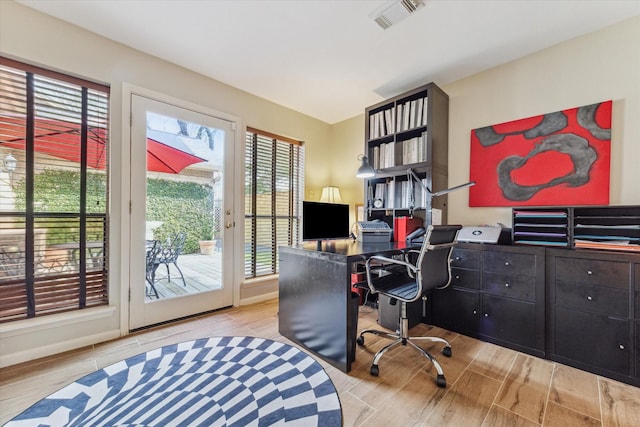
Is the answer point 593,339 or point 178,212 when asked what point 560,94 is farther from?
point 178,212

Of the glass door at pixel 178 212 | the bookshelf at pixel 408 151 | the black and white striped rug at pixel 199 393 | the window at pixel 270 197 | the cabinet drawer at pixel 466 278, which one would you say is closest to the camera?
the black and white striped rug at pixel 199 393

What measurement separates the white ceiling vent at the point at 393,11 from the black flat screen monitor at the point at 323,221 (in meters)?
1.44

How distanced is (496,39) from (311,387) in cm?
292

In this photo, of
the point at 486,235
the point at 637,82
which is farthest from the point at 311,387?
the point at 637,82

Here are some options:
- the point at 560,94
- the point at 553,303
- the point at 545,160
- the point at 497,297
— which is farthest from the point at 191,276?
the point at 560,94

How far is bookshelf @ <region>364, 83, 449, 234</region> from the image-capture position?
257 cm

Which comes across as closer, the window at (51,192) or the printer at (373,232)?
the window at (51,192)

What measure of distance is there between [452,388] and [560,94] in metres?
2.42

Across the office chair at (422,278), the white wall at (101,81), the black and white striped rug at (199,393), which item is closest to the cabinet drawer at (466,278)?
the office chair at (422,278)

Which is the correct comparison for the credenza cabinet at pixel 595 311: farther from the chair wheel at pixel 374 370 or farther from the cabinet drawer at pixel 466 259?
the chair wheel at pixel 374 370

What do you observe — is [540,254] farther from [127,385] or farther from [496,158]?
[127,385]

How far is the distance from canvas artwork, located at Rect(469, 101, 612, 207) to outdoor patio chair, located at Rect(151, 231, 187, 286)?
9.54ft

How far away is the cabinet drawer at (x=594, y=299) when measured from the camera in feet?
5.28

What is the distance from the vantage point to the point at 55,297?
196 cm
